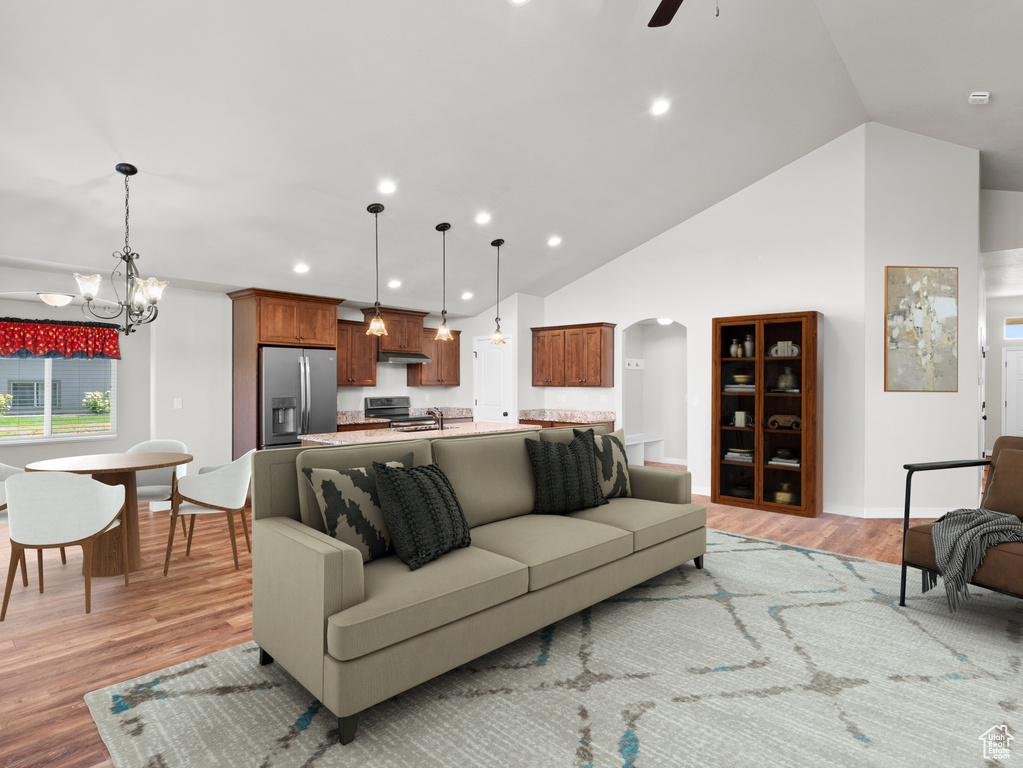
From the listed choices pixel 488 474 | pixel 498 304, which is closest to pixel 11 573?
pixel 488 474

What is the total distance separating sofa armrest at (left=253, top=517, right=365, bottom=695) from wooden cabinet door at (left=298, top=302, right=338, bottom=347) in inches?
162

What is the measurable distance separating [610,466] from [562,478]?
19.0 inches

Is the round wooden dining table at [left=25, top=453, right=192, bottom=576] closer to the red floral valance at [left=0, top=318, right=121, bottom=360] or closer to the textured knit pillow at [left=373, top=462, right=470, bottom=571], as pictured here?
the textured knit pillow at [left=373, top=462, right=470, bottom=571]

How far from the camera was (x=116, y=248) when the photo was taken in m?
4.71

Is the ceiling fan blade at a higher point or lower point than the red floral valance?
higher

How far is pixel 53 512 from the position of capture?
301 centimetres

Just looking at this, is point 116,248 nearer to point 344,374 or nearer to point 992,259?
point 344,374

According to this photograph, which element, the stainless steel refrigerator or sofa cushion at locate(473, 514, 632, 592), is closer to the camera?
sofa cushion at locate(473, 514, 632, 592)

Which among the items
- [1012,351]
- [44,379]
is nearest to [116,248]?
[44,379]

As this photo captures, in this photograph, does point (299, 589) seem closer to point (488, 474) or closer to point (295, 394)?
point (488, 474)

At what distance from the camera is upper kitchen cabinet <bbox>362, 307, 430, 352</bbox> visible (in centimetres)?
745

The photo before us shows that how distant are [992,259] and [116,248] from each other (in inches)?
335

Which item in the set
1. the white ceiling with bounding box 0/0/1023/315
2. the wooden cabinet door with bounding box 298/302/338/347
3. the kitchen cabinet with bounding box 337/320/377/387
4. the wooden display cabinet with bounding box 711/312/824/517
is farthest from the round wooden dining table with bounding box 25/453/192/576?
the wooden display cabinet with bounding box 711/312/824/517
